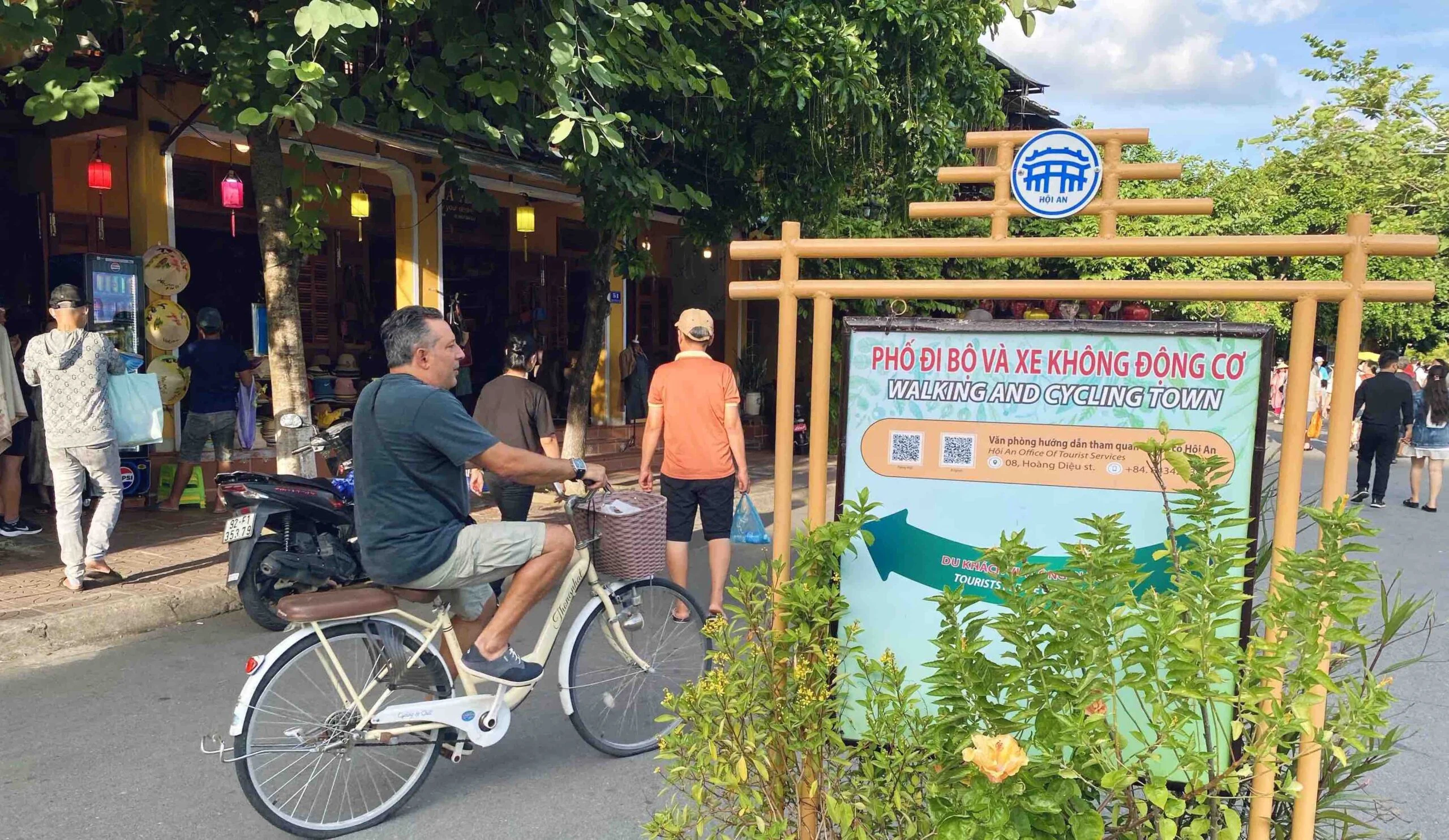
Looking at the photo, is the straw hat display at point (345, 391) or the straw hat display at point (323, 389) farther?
the straw hat display at point (345, 391)

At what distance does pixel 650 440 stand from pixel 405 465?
234cm

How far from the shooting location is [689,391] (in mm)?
5363

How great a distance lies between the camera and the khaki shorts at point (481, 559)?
135 inches

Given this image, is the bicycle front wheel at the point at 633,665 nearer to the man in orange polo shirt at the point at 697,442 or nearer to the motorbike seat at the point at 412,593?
the motorbike seat at the point at 412,593

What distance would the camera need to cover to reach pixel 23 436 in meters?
7.83

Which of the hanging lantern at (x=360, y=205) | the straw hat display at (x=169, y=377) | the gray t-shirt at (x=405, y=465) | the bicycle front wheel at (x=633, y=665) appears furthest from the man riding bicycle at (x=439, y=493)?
the hanging lantern at (x=360, y=205)

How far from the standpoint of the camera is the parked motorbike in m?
5.32

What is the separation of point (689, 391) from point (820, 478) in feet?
9.22

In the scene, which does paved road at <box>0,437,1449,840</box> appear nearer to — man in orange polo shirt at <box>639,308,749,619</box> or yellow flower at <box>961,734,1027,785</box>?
man in orange polo shirt at <box>639,308,749,619</box>

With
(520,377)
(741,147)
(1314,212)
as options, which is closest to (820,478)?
(520,377)

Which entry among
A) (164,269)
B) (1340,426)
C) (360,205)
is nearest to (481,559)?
(1340,426)

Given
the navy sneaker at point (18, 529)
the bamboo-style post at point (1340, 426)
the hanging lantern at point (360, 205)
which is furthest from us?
the hanging lantern at point (360, 205)

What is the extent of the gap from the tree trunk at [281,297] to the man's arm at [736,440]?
9.21ft

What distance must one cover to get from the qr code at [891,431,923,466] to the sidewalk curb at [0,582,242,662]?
501 cm
